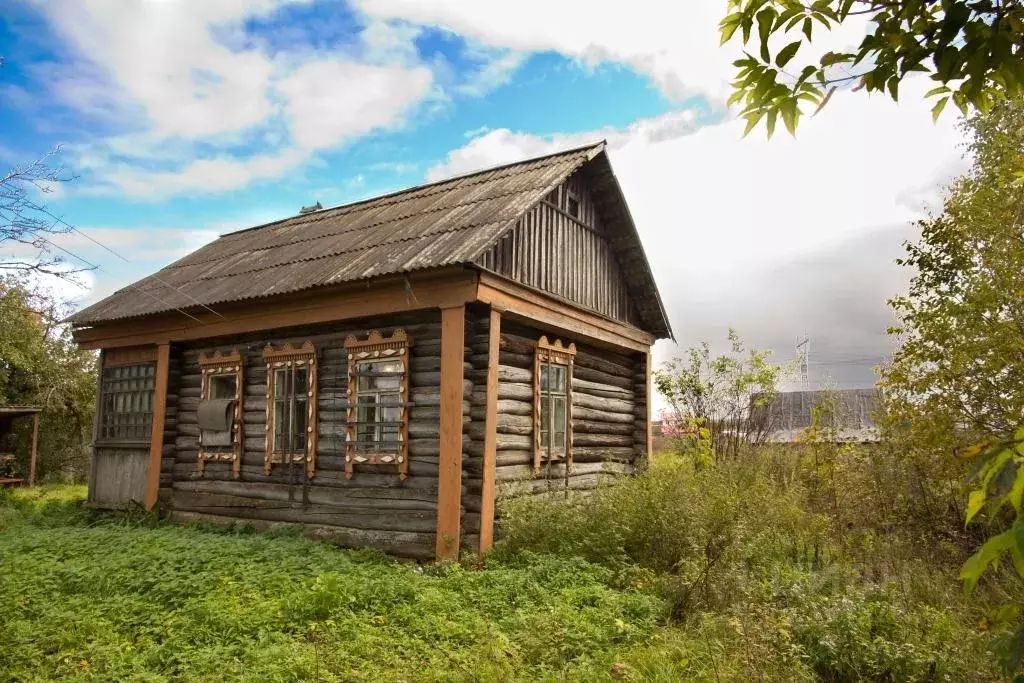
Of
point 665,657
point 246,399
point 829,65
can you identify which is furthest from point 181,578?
point 829,65

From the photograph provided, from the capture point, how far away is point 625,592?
691 cm

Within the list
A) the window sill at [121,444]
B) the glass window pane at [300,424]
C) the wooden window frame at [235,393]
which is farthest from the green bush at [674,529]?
the window sill at [121,444]

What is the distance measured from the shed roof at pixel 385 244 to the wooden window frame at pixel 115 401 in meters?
1.02

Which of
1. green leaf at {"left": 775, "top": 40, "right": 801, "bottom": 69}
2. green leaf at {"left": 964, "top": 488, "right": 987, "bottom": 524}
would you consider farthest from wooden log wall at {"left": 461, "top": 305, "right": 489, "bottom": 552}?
green leaf at {"left": 964, "top": 488, "right": 987, "bottom": 524}

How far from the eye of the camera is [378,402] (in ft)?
31.3

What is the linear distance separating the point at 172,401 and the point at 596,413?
736cm

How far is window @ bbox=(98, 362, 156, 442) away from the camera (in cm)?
1307

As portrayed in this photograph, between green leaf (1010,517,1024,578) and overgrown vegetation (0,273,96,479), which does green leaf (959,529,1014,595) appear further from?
overgrown vegetation (0,273,96,479)

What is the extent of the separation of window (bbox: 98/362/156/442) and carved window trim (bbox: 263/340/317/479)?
3555mm

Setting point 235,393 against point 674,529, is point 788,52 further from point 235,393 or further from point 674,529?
point 235,393

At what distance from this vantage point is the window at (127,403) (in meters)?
13.1

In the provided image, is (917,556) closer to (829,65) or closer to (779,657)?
(779,657)

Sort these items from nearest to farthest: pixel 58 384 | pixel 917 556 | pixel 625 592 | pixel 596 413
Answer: pixel 625 592, pixel 917 556, pixel 596 413, pixel 58 384

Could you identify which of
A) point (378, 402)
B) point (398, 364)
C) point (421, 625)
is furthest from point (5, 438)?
point (421, 625)
